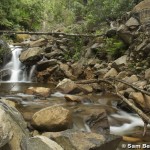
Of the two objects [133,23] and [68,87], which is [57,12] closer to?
[133,23]

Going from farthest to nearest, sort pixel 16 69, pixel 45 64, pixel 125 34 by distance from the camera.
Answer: pixel 16 69 < pixel 45 64 < pixel 125 34

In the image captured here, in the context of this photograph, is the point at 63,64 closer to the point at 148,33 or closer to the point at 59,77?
the point at 59,77

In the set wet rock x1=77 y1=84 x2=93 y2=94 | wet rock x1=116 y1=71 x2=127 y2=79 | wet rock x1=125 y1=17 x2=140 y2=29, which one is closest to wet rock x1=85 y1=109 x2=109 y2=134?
wet rock x1=77 y1=84 x2=93 y2=94

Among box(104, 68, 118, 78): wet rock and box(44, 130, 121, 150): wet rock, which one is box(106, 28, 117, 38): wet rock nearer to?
box(104, 68, 118, 78): wet rock

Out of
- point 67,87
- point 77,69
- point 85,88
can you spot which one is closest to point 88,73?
point 77,69

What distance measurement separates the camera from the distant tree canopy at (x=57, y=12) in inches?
645

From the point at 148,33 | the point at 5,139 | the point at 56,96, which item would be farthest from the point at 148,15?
the point at 5,139

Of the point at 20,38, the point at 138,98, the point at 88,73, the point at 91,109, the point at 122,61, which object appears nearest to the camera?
the point at 138,98

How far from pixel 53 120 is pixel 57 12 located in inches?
997

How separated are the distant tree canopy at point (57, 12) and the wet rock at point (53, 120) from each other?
11115 mm

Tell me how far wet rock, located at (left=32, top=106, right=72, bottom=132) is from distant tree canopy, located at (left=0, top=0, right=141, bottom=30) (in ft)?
36.5

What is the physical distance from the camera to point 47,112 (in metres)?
5.89

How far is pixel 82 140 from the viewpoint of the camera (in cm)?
482

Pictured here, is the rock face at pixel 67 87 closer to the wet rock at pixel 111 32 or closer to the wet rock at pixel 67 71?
the wet rock at pixel 67 71
